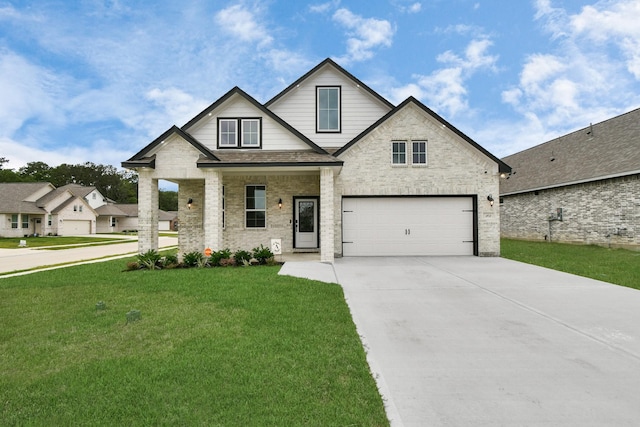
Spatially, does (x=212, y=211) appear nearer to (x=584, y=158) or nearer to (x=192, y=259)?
(x=192, y=259)

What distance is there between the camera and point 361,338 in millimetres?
4395

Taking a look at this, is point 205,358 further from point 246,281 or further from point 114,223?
point 114,223

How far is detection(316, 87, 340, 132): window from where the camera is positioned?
14430mm

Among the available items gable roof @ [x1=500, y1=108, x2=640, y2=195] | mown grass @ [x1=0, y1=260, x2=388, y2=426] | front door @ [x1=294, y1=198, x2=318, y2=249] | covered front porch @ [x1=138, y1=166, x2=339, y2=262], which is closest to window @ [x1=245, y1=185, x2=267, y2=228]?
covered front porch @ [x1=138, y1=166, x2=339, y2=262]

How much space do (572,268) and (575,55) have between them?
54.9 ft

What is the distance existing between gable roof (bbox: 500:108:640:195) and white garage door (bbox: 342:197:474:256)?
9.96 meters

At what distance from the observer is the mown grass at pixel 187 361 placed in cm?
270

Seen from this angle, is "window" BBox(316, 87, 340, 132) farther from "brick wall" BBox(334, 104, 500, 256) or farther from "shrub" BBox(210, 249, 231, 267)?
"shrub" BBox(210, 249, 231, 267)

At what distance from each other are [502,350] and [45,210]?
4757cm

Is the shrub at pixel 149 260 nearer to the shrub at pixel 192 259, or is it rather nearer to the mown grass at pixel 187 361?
the shrub at pixel 192 259

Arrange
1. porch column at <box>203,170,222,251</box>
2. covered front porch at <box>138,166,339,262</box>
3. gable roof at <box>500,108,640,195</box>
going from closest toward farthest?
1. porch column at <box>203,170,222,251</box>
2. covered front porch at <box>138,166,339,262</box>
3. gable roof at <box>500,108,640,195</box>

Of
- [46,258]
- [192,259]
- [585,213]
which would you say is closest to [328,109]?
[192,259]

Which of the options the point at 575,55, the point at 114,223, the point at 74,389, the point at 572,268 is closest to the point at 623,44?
the point at 575,55

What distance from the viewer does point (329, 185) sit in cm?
1089
